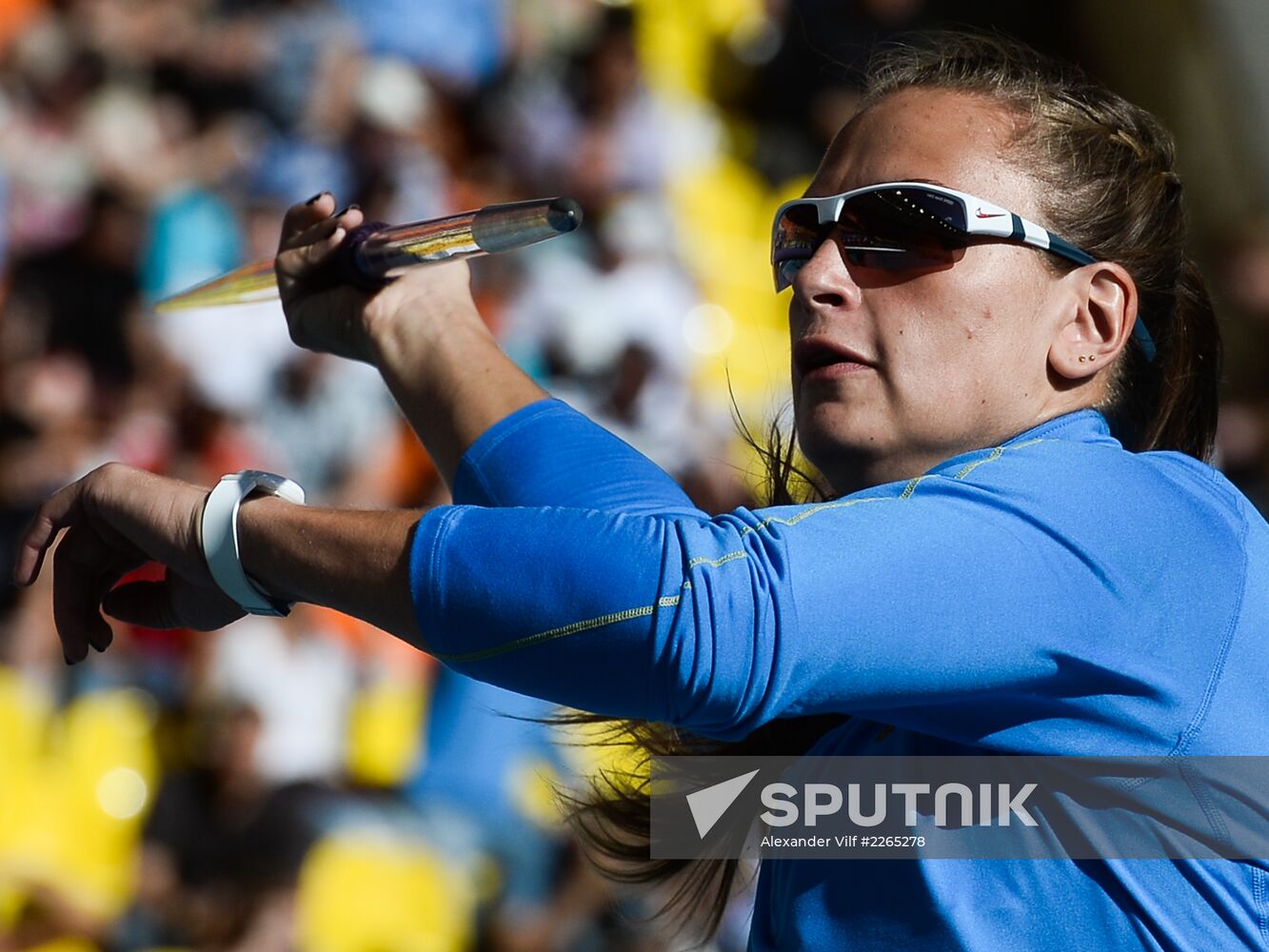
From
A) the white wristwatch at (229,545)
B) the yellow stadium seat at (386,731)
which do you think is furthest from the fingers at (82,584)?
the yellow stadium seat at (386,731)

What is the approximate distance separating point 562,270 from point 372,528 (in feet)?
15.9

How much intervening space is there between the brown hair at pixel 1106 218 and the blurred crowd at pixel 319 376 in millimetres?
1566

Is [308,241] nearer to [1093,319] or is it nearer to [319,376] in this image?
[1093,319]

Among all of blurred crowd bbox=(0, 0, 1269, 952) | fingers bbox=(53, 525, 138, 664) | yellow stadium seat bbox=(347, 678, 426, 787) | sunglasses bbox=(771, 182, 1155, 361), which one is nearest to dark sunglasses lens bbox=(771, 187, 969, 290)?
sunglasses bbox=(771, 182, 1155, 361)

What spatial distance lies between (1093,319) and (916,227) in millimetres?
255

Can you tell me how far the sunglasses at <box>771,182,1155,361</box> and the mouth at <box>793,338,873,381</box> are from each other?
0.33 feet

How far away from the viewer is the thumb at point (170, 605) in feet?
5.26

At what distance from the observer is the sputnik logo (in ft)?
6.42

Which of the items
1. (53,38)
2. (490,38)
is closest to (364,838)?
(53,38)

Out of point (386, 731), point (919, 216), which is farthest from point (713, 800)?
point (386, 731)

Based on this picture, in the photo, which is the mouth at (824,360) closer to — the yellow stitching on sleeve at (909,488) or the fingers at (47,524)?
the yellow stitching on sleeve at (909,488)

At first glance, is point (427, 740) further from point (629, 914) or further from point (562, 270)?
point (562, 270)

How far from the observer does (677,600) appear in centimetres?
124

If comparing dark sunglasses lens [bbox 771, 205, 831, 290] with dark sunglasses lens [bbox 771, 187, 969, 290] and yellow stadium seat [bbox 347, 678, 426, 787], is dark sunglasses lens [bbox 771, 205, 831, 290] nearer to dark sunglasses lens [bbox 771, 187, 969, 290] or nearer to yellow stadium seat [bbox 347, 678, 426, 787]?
dark sunglasses lens [bbox 771, 187, 969, 290]
